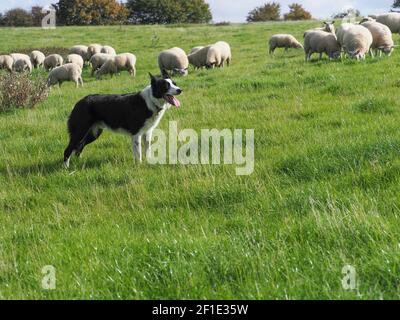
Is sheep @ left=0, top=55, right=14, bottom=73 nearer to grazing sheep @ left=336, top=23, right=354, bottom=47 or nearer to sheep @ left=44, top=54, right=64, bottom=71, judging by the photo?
sheep @ left=44, top=54, right=64, bottom=71

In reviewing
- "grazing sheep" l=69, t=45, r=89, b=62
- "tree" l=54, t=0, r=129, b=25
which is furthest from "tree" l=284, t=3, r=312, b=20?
"grazing sheep" l=69, t=45, r=89, b=62

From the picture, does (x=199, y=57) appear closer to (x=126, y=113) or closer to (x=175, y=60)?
(x=175, y=60)

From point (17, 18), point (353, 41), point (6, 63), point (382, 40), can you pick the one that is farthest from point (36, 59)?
point (17, 18)

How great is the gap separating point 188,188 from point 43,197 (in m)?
1.88

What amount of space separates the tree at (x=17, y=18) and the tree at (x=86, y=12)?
13605 mm

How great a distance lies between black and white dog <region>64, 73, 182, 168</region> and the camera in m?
7.46

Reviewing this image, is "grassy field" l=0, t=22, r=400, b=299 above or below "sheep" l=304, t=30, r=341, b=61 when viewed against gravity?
below

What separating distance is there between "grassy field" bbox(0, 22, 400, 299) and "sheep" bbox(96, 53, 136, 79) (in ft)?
42.7

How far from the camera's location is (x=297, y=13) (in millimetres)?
89125

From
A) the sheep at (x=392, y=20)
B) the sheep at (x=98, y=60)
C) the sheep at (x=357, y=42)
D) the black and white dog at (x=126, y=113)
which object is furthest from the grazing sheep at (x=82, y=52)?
the black and white dog at (x=126, y=113)

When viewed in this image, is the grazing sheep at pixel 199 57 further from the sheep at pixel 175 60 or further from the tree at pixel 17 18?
the tree at pixel 17 18

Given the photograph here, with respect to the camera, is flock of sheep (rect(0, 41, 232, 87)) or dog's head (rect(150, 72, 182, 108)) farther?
flock of sheep (rect(0, 41, 232, 87))

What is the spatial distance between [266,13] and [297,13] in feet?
22.7
